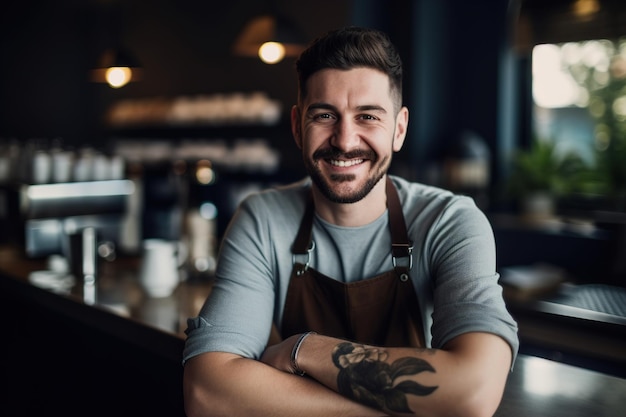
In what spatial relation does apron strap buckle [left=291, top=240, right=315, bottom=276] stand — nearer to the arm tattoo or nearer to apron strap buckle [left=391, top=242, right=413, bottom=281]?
apron strap buckle [left=391, top=242, right=413, bottom=281]

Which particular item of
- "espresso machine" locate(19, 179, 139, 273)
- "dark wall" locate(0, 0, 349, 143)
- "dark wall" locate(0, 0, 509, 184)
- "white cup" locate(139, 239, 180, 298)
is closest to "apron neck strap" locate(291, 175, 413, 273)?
"white cup" locate(139, 239, 180, 298)

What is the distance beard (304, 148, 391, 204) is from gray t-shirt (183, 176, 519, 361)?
114 millimetres

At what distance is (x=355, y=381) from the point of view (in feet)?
4.50

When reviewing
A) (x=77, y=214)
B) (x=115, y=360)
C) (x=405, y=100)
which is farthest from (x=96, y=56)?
(x=115, y=360)

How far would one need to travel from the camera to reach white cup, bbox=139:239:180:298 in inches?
97.0

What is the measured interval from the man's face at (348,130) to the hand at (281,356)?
15.8 inches

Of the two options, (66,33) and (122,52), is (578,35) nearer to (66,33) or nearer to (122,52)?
(122,52)

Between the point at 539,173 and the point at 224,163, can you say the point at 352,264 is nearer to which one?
the point at 539,173

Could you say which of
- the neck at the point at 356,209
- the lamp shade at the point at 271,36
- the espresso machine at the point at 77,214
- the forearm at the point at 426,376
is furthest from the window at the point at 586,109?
the forearm at the point at 426,376

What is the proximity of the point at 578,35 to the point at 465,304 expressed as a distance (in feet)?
5.43

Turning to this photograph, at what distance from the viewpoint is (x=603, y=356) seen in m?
1.97

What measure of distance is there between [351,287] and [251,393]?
0.40 meters

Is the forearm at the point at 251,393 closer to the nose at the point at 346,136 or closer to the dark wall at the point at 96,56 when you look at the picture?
the nose at the point at 346,136

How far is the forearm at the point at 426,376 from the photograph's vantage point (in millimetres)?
1313
